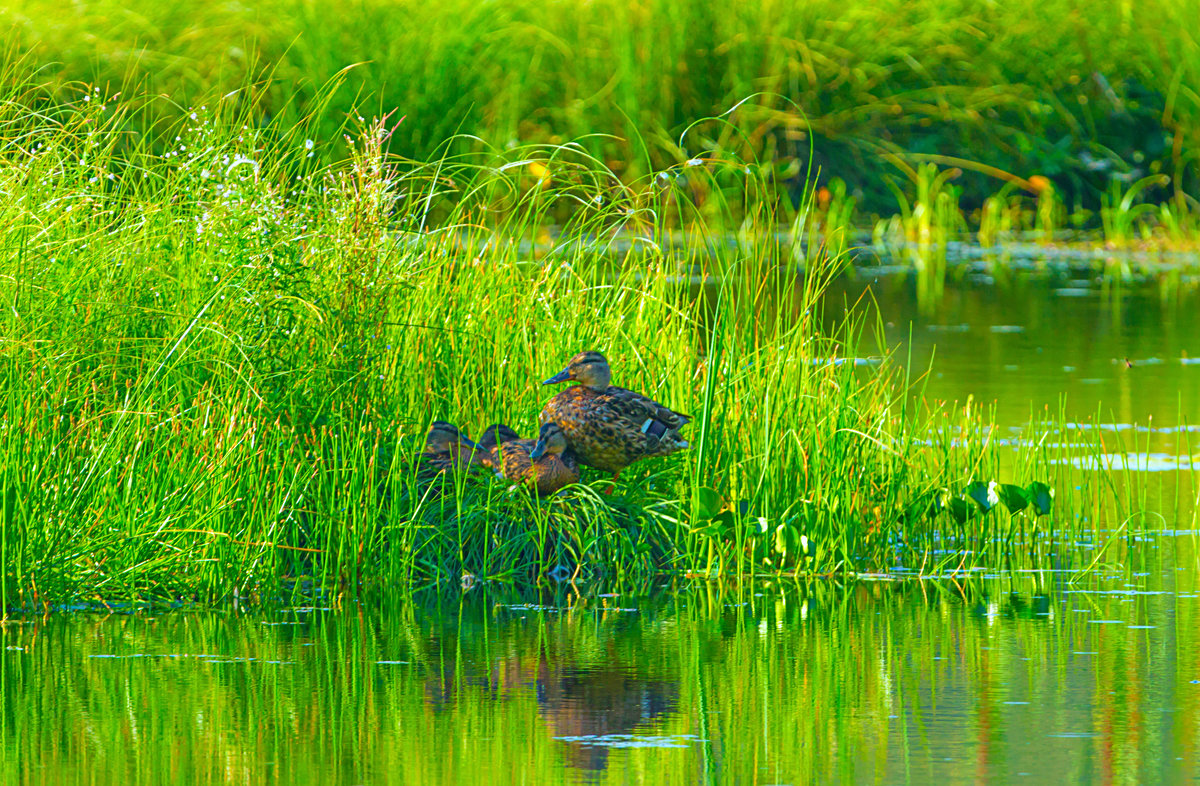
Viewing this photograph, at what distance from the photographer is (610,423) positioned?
712cm

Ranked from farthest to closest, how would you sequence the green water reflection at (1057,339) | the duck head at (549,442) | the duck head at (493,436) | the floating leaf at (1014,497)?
the green water reflection at (1057,339)
the floating leaf at (1014,497)
the duck head at (493,436)
the duck head at (549,442)

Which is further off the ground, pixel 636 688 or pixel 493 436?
pixel 493 436

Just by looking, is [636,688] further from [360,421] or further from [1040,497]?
[1040,497]

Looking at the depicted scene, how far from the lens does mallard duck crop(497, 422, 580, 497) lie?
714cm

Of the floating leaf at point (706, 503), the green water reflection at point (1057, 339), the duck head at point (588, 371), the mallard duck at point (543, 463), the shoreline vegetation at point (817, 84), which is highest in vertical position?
the shoreline vegetation at point (817, 84)

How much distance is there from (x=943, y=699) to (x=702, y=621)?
1159 millimetres

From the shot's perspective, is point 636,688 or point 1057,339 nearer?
point 636,688

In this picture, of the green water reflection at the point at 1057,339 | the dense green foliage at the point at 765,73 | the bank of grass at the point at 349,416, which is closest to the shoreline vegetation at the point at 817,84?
the dense green foliage at the point at 765,73

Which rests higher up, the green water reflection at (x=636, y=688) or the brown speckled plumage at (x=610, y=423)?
the brown speckled plumage at (x=610, y=423)

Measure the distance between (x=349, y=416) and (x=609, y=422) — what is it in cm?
96

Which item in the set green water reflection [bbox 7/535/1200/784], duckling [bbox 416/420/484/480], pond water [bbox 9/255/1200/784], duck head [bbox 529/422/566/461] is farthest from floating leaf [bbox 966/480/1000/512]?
duckling [bbox 416/420/484/480]

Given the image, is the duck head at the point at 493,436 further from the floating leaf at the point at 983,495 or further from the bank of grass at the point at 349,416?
the floating leaf at the point at 983,495

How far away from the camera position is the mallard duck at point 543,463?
714 cm

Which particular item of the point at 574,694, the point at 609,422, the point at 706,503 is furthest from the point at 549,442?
the point at 574,694
